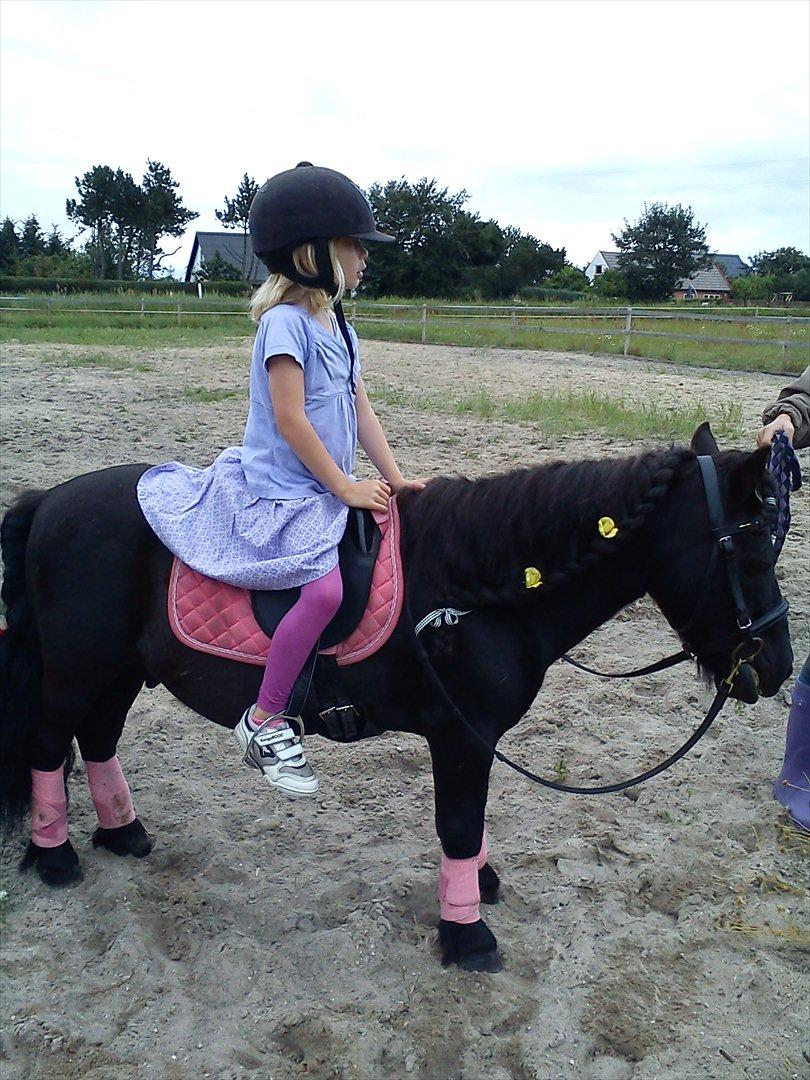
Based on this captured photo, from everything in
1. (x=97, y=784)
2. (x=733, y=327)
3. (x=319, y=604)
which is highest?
(x=733, y=327)

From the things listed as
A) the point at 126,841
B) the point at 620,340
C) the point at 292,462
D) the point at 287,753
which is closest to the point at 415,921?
the point at 287,753

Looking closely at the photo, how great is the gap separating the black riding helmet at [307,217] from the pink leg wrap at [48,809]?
1.94m

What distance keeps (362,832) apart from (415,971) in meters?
0.72

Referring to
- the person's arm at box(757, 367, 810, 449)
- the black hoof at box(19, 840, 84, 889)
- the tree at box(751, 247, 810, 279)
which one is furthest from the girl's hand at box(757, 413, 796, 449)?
the tree at box(751, 247, 810, 279)

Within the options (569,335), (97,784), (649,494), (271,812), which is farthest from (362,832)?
(569,335)

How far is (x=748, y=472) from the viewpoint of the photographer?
223cm

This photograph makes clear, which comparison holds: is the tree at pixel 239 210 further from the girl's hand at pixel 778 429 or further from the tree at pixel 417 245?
the girl's hand at pixel 778 429

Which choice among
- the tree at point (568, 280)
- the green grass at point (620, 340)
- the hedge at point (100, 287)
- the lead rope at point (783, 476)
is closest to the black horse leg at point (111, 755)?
the lead rope at point (783, 476)

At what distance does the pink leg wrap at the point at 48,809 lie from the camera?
3.02 m

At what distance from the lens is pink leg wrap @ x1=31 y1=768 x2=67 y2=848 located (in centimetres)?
302

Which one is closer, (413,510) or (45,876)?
(413,510)

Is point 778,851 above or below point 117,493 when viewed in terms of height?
below

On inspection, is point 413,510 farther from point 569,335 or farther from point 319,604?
point 569,335

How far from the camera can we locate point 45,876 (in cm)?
302
